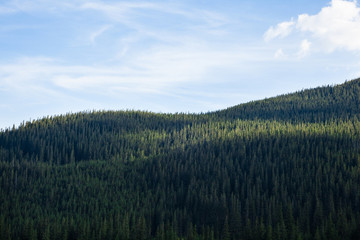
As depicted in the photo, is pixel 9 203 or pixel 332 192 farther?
pixel 9 203

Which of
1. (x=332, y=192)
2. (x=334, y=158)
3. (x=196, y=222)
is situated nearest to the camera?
(x=332, y=192)

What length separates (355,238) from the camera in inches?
4085

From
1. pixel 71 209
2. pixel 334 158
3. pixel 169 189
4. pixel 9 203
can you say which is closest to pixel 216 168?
pixel 169 189

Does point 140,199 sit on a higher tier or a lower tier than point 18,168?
lower

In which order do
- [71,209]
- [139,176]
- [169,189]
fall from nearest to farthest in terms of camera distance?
[71,209], [169,189], [139,176]

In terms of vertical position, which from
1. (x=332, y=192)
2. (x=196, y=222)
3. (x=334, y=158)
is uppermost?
(x=334, y=158)

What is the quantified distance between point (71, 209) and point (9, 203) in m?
28.2

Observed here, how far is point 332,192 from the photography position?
450ft

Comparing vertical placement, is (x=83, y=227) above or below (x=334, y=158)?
below

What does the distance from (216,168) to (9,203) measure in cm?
9294

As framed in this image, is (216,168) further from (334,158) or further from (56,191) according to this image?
(56,191)

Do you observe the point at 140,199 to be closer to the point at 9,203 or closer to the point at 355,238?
the point at 9,203

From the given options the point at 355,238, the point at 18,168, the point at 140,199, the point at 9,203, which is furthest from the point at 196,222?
the point at 18,168

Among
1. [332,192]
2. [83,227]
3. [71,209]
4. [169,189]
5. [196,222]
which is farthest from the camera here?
[169,189]
